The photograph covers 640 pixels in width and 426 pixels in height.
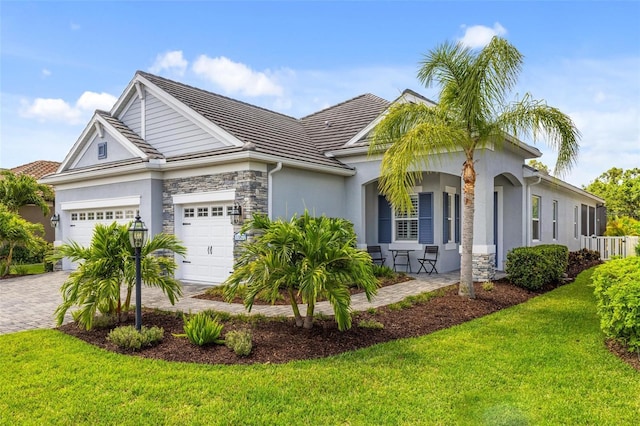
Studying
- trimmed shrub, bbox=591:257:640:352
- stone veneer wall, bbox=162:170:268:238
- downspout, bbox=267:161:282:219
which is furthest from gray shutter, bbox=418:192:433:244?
trimmed shrub, bbox=591:257:640:352

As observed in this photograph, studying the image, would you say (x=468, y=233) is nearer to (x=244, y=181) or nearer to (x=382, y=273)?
(x=382, y=273)

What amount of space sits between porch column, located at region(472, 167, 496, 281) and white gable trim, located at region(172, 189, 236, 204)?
254 inches

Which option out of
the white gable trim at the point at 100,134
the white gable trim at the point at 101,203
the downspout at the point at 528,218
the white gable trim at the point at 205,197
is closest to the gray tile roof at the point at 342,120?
the white gable trim at the point at 205,197

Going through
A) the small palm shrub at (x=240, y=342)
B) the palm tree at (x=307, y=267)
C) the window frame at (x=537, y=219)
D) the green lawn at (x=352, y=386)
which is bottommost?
the green lawn at (x=352, y=386)

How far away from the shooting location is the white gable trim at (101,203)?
13.3 meters

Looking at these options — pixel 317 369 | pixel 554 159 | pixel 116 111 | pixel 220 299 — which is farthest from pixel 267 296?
pixel 116 111

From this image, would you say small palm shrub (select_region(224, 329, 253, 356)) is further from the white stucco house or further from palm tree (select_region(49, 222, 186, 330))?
the white stucco house

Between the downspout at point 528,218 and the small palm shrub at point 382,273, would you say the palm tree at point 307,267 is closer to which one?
the small palm shrub at point 382,273

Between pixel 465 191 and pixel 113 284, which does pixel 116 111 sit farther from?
pixel 465 191

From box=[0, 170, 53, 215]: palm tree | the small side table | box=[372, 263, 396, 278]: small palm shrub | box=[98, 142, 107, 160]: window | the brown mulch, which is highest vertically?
box=[98, 142, 107, 160]: window

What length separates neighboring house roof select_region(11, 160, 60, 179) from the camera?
24016 millimetres

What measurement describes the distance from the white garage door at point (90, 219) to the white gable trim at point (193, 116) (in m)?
3.50

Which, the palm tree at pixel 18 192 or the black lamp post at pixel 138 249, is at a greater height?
the palm tree at pixel 18 192

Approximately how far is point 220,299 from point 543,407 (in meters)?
7.16
